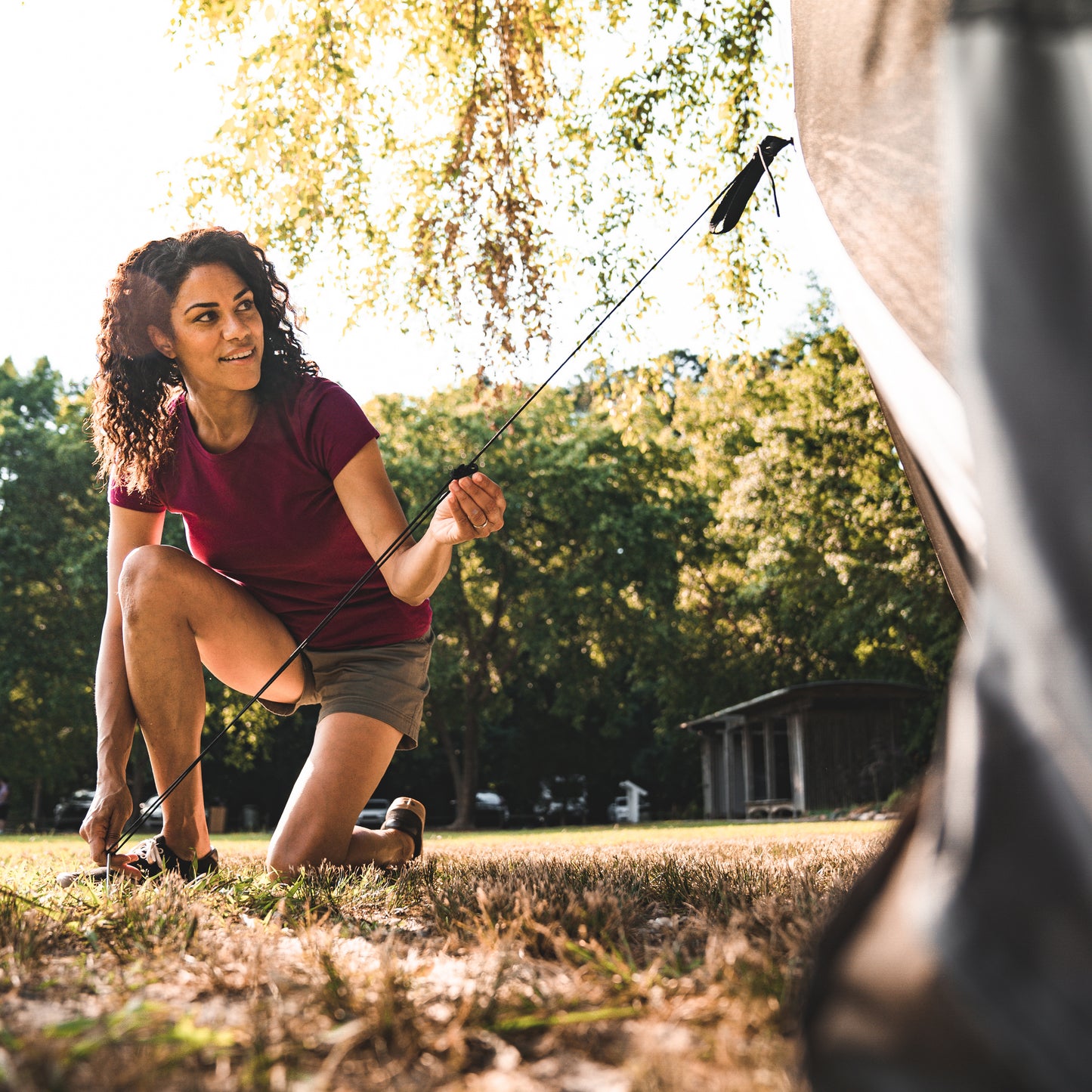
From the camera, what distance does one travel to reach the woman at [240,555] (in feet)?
9.81

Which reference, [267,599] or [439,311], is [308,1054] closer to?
[267,599]

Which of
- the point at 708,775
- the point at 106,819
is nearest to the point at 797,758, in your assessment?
the point at 708,775

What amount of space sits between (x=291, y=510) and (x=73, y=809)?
28.6 metres

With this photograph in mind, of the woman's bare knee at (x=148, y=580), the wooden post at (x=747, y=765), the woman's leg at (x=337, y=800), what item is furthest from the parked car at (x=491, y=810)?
the woman's bare knee at (x=148, y=580)

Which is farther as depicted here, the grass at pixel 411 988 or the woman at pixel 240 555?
the woman at pixel 240 555

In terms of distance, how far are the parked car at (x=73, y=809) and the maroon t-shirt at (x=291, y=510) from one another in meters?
26.6

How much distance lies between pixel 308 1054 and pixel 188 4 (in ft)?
19.8

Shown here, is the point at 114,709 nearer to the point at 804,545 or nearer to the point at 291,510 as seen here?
the point at 291,510

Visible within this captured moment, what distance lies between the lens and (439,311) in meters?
7.06

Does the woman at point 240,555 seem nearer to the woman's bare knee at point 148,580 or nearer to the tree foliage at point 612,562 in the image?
the woman's bare knee at point 148,580

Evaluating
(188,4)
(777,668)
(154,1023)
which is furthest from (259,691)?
(777,668)

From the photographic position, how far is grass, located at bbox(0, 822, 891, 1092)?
3.16 ft

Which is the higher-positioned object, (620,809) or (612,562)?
(612,562)

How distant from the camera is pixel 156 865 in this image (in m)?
2.85
